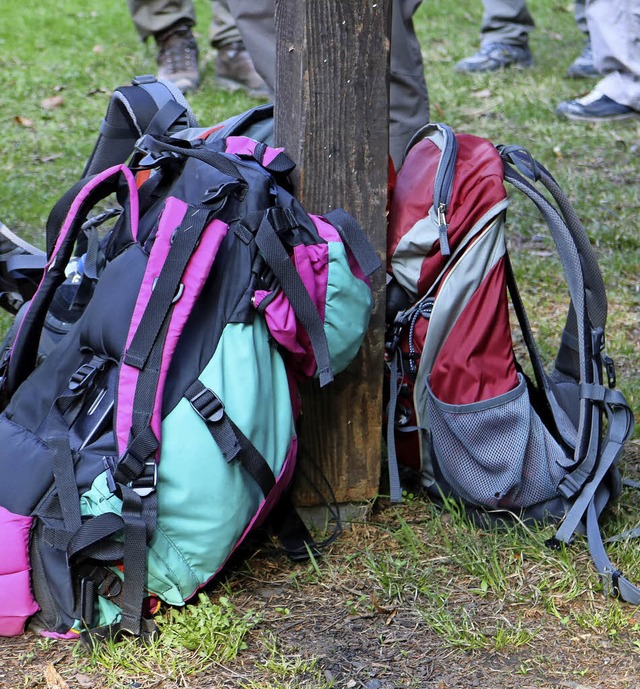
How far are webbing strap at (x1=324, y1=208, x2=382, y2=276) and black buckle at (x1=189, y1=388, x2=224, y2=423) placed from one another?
A: 43cm

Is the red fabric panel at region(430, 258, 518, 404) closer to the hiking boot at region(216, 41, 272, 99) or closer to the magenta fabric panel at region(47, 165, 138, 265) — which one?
the magenta fabric panel at region(47, 165, 138, 265)

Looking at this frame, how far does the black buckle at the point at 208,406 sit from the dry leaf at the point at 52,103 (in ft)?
14.1

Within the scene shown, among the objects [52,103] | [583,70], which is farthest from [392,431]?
[583,70]

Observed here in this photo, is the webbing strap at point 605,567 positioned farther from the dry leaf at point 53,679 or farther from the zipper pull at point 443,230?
the dry leaf at point 53,679

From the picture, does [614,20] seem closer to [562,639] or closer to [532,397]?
[532,397]

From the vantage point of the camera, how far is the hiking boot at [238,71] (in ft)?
19.0

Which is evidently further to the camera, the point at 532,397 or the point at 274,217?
the point at 532,397

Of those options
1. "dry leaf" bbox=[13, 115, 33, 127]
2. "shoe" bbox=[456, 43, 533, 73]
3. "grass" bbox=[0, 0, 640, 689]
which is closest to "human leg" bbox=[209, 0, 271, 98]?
"dry leaf" bbox=[13, 115, 33, 127]

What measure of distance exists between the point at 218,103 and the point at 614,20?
88.4 inches

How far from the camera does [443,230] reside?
2.15 m

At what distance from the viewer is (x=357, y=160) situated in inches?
82.7

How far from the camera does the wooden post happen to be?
2000mm

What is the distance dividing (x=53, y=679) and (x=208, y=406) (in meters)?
0.61

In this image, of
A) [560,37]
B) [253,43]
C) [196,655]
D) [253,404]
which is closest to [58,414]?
[253,404]
